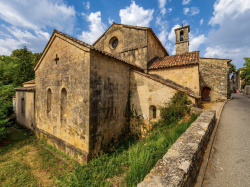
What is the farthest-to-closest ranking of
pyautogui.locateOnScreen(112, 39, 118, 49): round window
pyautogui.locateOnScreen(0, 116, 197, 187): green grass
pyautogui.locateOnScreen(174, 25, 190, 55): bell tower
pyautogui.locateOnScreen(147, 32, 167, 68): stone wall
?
1. pyautogui.locateOnScreen(174, 25, 190, 55): bell tower
2. pyautogui.locateOnScreen(112, 39, 118, 49): round window
3. pyautogui.locateOnScreen(147, 32, 167, 68): stone wall
4. pyautogui.locateOnScreen(0, 116, 197, 187): green grass

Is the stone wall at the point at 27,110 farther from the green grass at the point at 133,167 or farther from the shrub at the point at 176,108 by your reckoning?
the shrub at the point at 176,108

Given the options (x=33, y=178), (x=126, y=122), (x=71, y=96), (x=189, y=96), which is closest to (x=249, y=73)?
(x=189, y=96)

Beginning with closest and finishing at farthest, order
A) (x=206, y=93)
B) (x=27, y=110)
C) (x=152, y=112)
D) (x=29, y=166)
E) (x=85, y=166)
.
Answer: (x=85, y=166)
(x=29, y=166)
(x=152, y=112)
(x=27, y=110)
(x=206, y=93)

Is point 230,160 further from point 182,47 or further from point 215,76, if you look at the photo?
point 182,47

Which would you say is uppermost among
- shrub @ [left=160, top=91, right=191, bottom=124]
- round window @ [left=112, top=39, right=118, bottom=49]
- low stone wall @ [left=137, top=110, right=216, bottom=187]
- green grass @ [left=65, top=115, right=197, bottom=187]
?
round window @ [left=112, top=39, right=118, bottom=49]

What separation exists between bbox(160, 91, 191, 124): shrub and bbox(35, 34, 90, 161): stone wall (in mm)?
4492

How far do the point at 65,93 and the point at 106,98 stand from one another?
260 centimetres

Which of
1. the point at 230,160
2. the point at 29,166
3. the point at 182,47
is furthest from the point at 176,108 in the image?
the point at 182,47

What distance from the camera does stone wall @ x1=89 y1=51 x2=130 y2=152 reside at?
5137 millimetres

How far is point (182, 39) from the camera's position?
18.0 metres

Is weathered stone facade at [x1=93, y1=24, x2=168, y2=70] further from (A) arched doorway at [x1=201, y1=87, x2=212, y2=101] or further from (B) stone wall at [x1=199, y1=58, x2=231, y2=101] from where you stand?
(A) arched doorway at [x1=201, y1=87, x2=212, y2=101]

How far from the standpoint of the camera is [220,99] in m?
12.5

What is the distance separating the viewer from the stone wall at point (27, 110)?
866cm

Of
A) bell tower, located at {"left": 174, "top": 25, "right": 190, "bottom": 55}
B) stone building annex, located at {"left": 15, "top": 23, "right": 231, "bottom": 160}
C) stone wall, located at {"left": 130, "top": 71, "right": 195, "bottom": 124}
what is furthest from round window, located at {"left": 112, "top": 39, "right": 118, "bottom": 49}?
bell tower, located at {"left": 174, "top": 25, "right": 190, "bottom": 55}
